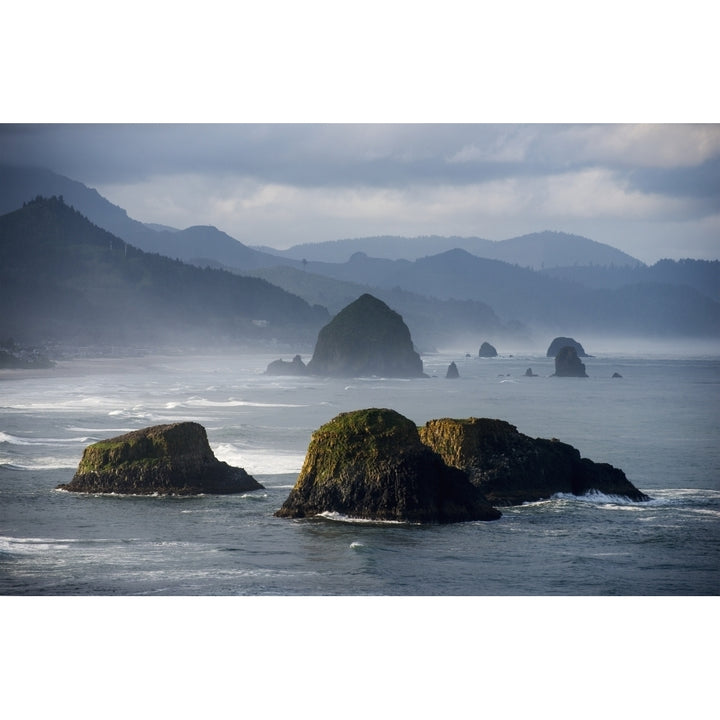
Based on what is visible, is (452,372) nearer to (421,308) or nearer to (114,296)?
(421,308)

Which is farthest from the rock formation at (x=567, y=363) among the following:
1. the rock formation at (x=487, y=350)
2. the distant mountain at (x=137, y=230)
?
the distant mountain at (x=137, y=230)

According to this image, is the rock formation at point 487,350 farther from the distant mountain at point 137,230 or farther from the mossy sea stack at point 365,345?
the distant mountain at point 137,230

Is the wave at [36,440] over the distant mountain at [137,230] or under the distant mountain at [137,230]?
under

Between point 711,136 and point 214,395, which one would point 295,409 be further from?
point 711,136

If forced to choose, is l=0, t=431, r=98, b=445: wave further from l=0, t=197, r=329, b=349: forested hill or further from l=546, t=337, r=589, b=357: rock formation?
l=546, t=337, r=589, b=357: rock formation

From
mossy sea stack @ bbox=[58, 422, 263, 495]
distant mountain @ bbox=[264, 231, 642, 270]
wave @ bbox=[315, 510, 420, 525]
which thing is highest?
distant mountain @ bbox=[264, 231, 642, 270]

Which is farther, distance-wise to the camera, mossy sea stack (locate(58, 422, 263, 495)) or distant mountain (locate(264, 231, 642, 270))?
mossy sea stack (locate(58, 422, 263, 495))

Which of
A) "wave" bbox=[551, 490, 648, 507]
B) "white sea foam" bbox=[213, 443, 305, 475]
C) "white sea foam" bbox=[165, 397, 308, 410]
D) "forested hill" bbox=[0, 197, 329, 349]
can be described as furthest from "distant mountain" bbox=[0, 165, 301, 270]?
"wave" bbox=[551, 490, 648, 507]
